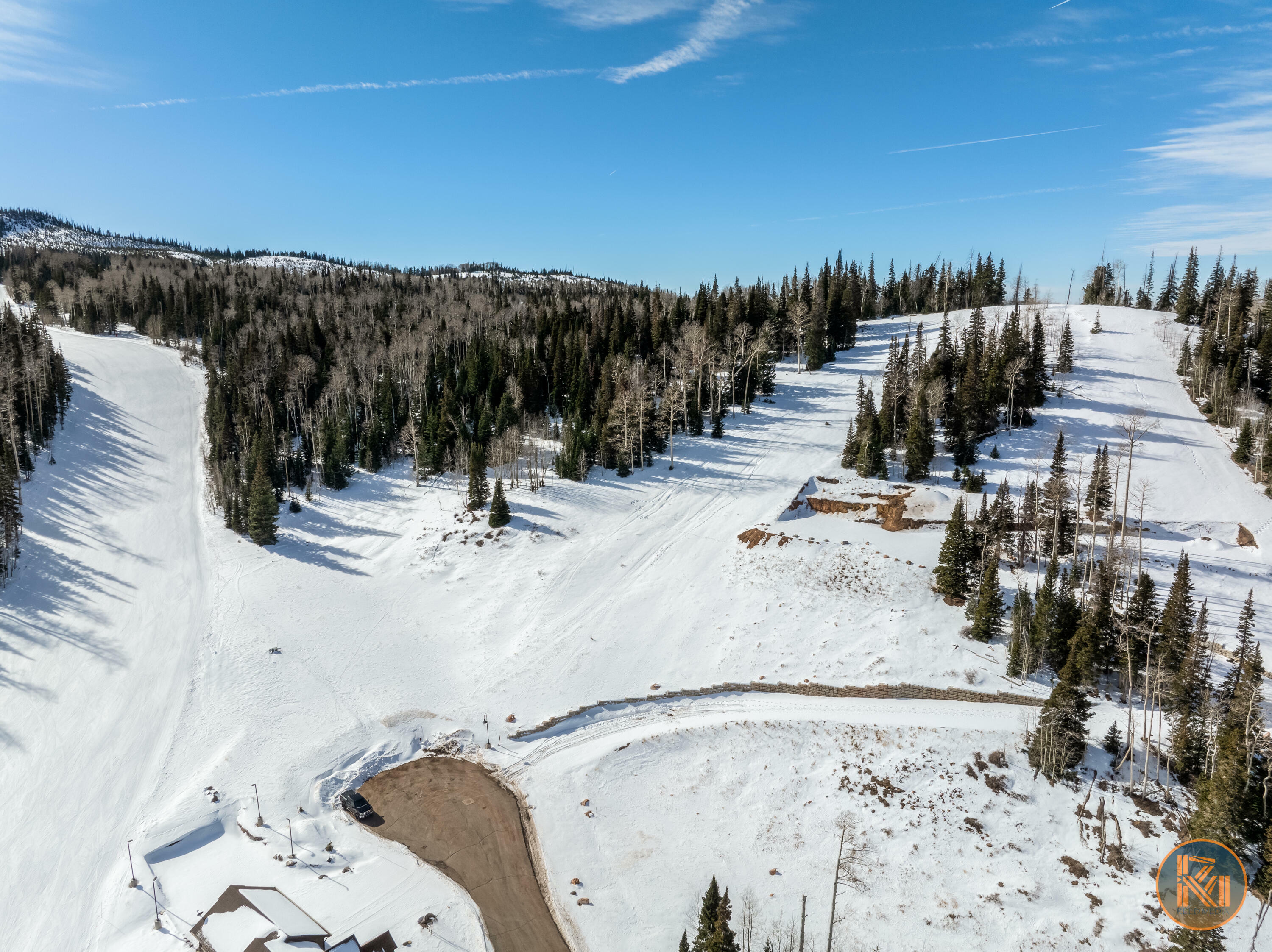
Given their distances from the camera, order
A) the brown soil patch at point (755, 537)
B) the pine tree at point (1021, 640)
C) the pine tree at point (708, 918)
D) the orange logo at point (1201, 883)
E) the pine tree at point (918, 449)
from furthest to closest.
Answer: the pine tree at point (918, 449), the brown soil patch at point (755, 537), the pine tree at point (1021, 640), the orange logo at point (1201, 883), the pine tree at point (708, 918)

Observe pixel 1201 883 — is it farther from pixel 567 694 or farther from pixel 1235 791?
pixel 567 694

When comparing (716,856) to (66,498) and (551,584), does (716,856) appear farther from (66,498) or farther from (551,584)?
(66,498)

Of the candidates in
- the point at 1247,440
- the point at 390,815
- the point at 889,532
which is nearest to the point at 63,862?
the point at 390,815

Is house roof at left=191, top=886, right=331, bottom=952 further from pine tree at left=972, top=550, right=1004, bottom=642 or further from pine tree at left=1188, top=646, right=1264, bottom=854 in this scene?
pine tree at left=972, top=550, right=1004, bottom=642

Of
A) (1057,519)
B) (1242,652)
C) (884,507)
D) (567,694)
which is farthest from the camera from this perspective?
(884,507)

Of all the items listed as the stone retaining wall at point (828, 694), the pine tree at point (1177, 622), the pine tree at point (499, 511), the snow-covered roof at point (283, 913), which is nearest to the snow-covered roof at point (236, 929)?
the snow-covered roof at point (283, 913)

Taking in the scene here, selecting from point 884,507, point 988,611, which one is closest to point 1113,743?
point 988,611

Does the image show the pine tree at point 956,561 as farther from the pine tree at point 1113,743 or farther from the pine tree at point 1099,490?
the pine tree at point 1099,490
